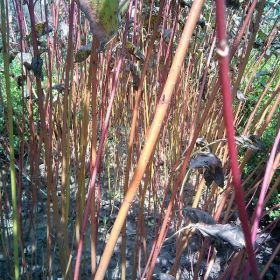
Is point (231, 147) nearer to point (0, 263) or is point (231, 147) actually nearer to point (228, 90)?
Result: point (228, 90)

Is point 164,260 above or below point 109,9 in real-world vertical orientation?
below

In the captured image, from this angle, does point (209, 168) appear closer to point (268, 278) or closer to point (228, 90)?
point (228, 90)

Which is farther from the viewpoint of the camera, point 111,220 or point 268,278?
point 111,220

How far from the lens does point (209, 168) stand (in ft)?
2.10

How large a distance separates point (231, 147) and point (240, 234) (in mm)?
251

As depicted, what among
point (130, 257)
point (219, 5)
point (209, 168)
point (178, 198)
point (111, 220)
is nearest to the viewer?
point (219, 5)

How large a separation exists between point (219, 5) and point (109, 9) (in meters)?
0.12

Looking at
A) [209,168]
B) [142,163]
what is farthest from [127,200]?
[209,168]

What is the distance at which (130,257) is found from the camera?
5.15 ft

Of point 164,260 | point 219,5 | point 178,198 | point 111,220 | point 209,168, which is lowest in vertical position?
point 164,260

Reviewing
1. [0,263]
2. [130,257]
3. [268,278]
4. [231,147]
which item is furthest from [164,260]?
[231,147]

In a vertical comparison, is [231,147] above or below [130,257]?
above

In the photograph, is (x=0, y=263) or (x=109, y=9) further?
(x=0, y=263)

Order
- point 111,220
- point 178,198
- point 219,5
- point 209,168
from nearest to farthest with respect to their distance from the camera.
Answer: point 219,5
point 209,168
point 178,198
point 111,220
